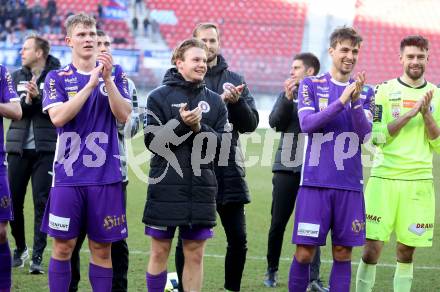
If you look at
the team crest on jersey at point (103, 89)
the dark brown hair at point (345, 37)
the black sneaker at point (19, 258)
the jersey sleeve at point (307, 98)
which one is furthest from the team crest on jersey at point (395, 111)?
the black sneaker at point (19, 258)

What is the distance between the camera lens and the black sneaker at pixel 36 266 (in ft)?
24.4

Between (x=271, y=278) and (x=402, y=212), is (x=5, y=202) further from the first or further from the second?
(x=402, y=212)

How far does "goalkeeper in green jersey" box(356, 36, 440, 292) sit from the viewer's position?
20.7 feet

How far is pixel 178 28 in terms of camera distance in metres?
26.9

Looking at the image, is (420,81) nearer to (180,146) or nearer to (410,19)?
(180,146)

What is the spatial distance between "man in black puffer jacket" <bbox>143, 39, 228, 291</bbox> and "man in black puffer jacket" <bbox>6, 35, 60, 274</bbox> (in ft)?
7.30

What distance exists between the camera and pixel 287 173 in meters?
7.36

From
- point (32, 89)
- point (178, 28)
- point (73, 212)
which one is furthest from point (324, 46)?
point (73, 212)

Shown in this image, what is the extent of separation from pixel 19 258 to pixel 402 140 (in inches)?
148

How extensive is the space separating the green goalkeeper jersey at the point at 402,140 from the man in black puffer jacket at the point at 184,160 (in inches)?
55.2

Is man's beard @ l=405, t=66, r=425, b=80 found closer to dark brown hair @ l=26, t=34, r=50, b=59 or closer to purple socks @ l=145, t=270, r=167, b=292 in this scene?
purple socks @ l=145, t=270, r=167, b=292

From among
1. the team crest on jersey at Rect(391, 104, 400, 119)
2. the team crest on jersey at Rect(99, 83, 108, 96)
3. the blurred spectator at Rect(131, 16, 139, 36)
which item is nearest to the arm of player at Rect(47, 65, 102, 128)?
the team crest on jersey at Rect(99, 83, 108, 96)

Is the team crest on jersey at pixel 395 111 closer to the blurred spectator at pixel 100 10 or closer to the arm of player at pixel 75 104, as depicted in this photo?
the arm of player at pixel 75 104

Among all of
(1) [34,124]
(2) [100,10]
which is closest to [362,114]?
(1) [34,124]
